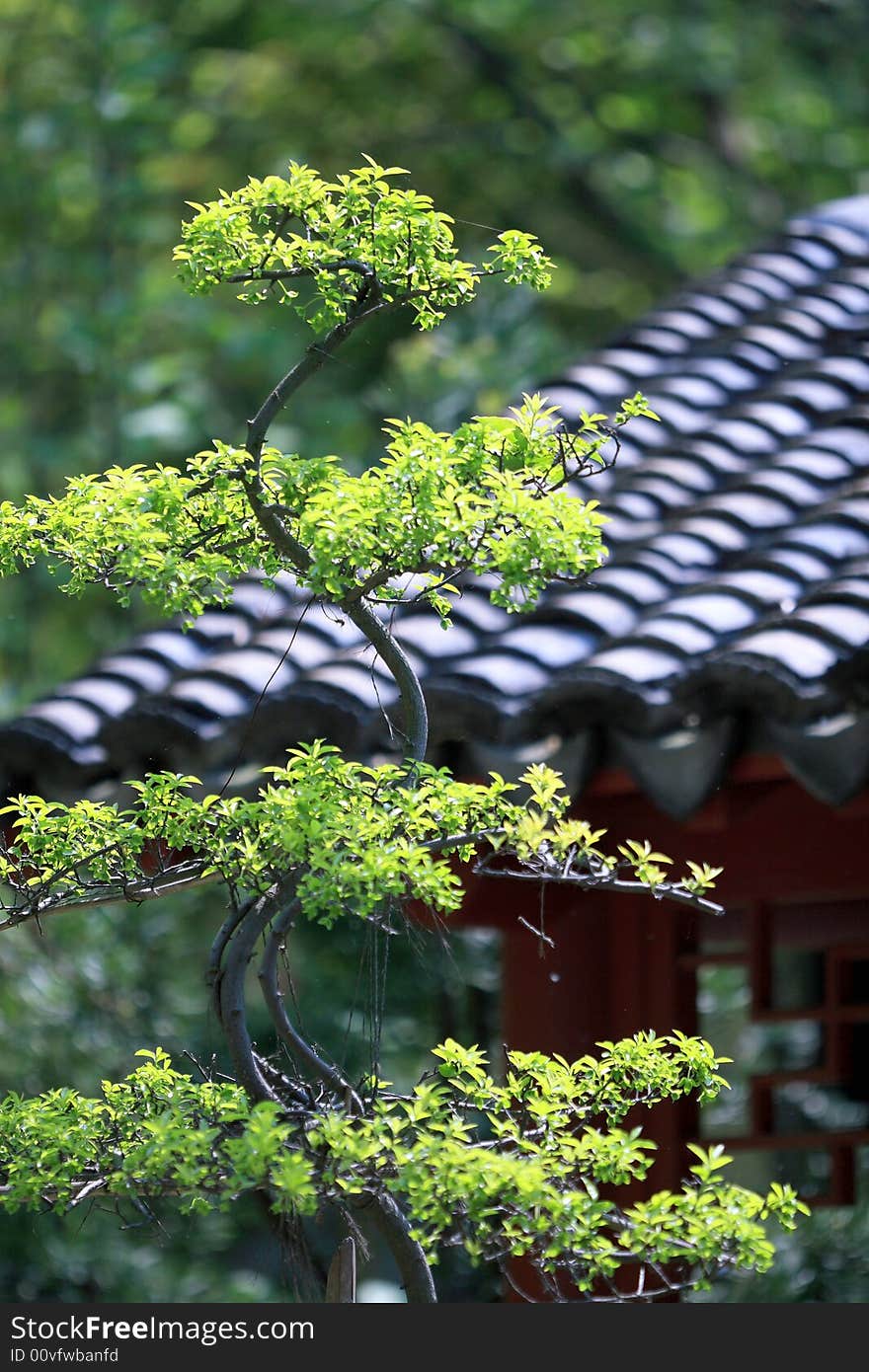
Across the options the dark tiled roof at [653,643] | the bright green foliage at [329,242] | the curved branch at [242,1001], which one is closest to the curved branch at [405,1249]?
the curved branch at [242,1001]

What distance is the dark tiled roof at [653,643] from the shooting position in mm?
2297

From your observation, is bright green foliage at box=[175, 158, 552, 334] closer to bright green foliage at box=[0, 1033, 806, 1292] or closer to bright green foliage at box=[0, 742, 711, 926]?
bright green foliage at box=[0, 742, 711, 926]

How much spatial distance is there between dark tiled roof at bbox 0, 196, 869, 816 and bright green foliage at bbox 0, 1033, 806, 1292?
0.46 m

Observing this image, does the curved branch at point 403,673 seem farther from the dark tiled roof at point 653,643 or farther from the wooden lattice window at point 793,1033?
the wooden lattice window at point 793,1033

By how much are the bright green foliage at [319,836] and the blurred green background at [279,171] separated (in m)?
2.07

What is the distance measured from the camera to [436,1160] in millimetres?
1350

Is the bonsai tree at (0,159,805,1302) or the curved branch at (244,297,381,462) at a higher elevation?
the curved branch at (244,297,381,462)

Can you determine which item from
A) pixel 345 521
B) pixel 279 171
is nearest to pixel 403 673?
pixel 345 521

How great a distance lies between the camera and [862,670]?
7.43ft

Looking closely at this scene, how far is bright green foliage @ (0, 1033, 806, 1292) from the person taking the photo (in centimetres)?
135

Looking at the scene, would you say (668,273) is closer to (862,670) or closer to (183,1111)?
(862,670)

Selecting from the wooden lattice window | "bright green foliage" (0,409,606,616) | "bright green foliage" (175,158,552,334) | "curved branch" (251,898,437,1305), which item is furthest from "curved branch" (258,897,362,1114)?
the wooden lattice window

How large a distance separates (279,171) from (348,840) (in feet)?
23.9

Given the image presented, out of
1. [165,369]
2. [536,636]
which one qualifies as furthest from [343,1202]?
[165,369]
